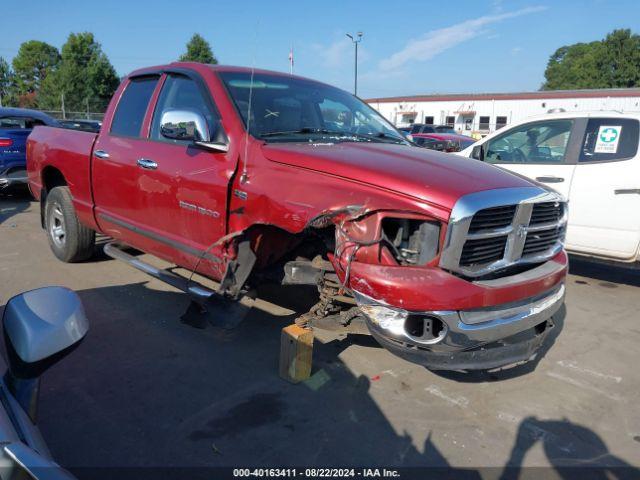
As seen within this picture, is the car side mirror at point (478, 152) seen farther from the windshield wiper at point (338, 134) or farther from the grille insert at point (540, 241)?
the grille insert at point (540, 241)

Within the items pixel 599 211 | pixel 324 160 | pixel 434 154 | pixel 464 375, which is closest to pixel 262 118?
pixel 324 160

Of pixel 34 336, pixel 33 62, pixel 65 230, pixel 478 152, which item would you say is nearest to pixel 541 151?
pixel 478 152

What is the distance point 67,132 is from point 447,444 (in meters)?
4.88

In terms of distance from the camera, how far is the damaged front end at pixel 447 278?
254cm

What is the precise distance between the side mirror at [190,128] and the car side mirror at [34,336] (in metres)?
1.91

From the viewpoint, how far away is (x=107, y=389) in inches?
123

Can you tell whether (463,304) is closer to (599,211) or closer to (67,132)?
(599,211)

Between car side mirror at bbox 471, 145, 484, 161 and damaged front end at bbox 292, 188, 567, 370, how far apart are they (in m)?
3.10

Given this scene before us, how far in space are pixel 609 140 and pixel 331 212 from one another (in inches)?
163

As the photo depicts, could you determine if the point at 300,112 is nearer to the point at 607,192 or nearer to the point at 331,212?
the point at 331,212

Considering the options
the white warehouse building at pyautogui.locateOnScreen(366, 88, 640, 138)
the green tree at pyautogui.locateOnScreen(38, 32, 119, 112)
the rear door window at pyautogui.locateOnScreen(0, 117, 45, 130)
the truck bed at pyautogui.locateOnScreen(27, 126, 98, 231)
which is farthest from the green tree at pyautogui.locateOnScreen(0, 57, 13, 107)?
the truck bed at pyautogui.locateOnScreen(27, 126, 98, 231)

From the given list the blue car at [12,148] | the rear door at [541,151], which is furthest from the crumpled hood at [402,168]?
the blue car at [12,148]

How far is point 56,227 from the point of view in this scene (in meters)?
5.78

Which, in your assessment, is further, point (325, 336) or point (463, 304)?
point (325, 336)
